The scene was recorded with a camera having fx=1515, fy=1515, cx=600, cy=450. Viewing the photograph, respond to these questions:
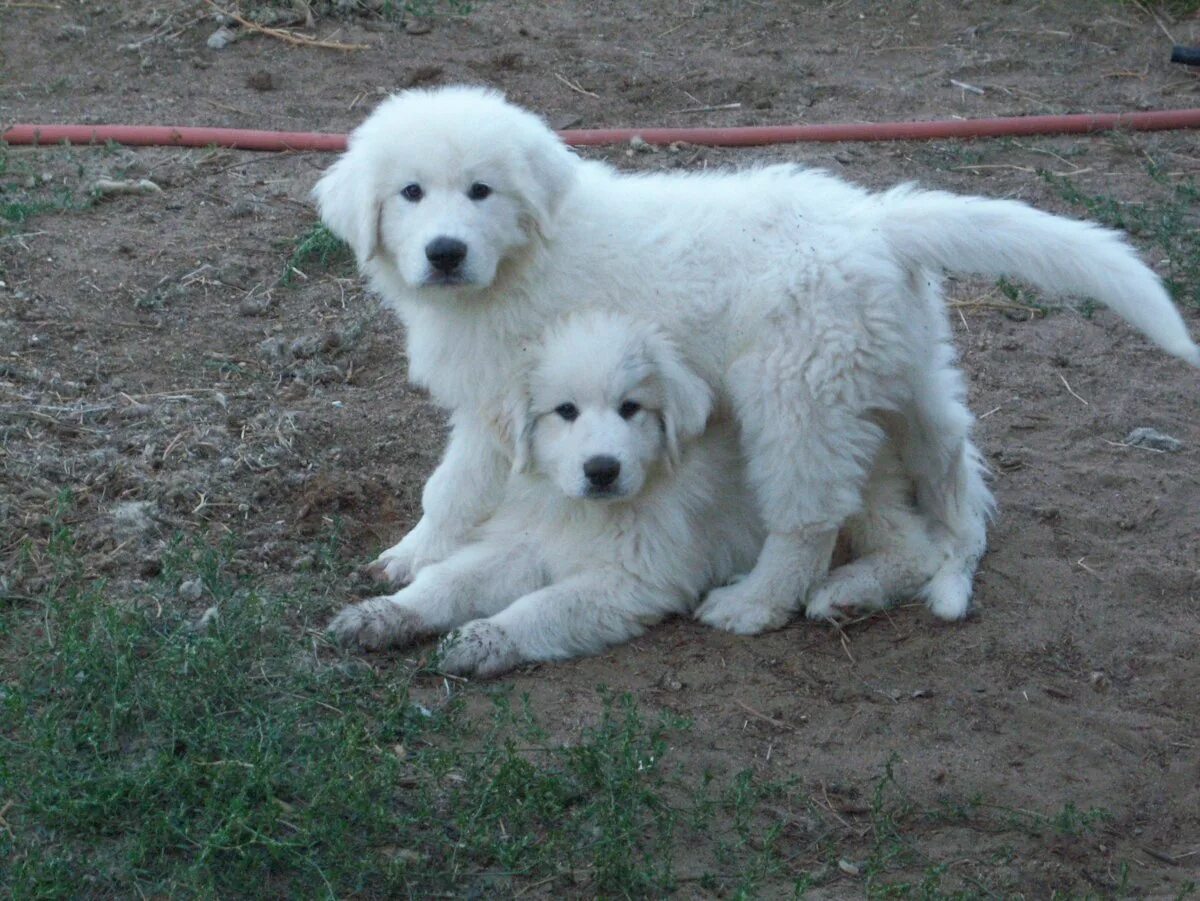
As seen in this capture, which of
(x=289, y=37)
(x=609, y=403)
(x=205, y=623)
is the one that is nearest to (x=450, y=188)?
(x=609, y=403)

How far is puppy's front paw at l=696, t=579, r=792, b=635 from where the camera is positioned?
4.32 m

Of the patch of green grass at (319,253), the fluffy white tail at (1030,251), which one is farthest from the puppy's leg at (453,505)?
the patch of green grass at (319,253)

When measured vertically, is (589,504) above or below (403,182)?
below

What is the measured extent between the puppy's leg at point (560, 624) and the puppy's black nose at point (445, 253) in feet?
3.13

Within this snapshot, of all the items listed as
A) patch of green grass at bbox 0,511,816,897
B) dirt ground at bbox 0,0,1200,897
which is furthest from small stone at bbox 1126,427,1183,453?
patch of green grass at bbox 0,511,816,897

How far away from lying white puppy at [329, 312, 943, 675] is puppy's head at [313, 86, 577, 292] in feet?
1.11

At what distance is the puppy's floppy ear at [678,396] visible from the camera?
13.8 feet

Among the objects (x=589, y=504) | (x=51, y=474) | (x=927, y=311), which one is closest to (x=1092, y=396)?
(x=927, y=311)

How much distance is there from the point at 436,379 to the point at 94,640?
1.30m

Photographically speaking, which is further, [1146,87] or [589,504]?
[1146,87]

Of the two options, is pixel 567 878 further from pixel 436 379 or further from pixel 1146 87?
pixel 1146 87

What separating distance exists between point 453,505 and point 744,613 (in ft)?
3.04

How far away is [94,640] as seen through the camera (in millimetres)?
3602

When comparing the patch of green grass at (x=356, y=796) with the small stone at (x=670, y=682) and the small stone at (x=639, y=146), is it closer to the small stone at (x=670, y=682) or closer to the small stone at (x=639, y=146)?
the small stone at (x=670, y=682)
